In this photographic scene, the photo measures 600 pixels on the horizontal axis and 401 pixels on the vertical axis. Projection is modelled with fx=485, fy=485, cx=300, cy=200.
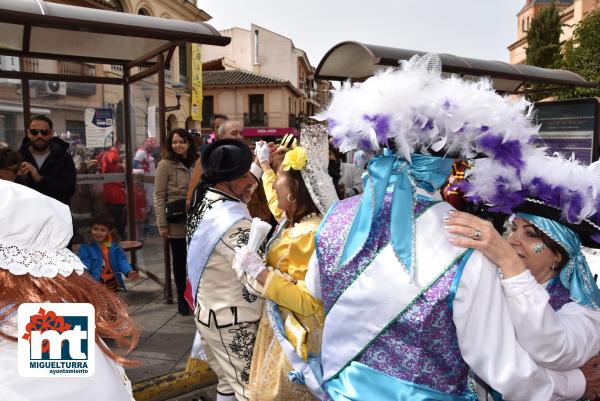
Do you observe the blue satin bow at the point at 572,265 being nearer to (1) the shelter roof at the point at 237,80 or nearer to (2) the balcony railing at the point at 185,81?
(2) the balcony railing at the point at 185,81

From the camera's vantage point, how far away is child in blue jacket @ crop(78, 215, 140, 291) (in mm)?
4758

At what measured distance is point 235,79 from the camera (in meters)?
40.9

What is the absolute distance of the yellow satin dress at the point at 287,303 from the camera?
6.87 feet

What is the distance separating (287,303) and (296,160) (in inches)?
28.7

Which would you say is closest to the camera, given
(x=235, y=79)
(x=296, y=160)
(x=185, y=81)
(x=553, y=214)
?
(x=553, y=214)

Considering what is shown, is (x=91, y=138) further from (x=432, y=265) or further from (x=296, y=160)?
(x=432, y=265)

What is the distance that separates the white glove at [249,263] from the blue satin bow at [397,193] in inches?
27.3

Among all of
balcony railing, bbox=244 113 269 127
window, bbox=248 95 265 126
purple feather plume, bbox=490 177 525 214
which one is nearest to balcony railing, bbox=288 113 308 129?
balcony railing, bbox=244 113 269 127

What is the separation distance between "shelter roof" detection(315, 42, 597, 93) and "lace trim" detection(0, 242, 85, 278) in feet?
15.6

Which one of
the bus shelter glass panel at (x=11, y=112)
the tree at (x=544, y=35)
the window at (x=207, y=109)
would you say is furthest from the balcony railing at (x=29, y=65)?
the window at (x=207, y=109)

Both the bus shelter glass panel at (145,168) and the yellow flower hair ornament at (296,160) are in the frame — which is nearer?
the yellow flower hair ornament at (296,160)

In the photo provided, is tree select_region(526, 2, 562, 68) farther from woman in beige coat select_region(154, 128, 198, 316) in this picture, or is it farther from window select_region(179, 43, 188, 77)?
woman in beige coat select_region(154, 128, 198, 316)

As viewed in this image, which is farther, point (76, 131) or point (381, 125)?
point (76, 131)

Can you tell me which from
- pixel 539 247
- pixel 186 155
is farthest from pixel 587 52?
pixel 539 247
